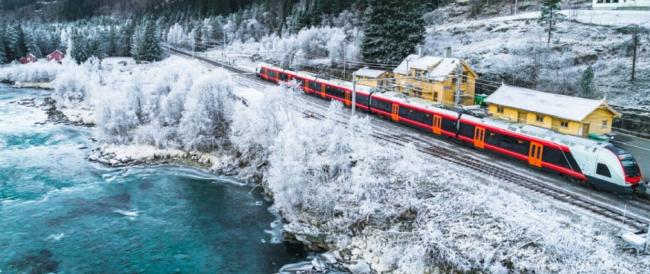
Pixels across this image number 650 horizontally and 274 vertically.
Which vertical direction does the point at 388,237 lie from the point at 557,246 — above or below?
below

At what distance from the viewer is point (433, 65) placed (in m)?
47.8

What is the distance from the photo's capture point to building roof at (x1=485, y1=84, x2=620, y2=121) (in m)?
34.7

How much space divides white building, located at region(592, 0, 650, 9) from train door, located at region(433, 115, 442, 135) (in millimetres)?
39945

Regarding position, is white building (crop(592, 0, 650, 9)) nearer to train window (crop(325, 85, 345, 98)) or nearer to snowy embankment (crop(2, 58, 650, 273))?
train window (crop(325, 85, 345, 98))

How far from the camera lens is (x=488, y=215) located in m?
24.9

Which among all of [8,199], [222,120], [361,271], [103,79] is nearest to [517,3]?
[222,120]

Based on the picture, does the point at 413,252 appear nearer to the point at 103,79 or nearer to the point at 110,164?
the point at 110,164

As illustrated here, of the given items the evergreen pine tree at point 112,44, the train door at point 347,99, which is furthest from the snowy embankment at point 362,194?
the evergreen pine tree at point 112,44

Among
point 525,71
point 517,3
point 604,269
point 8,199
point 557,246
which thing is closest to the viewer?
point 604,269

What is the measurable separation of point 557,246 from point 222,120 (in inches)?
1242

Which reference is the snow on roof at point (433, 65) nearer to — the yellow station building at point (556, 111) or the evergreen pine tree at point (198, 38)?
the yellow station building at point (556, 111)

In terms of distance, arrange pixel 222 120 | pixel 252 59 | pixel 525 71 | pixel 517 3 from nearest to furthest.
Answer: pixel 222 120
pixel 525 71
pixel 517 3
pixel 252 59

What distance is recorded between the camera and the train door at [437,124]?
3800 cm

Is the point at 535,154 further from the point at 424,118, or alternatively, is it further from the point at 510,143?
the point at 424,118
